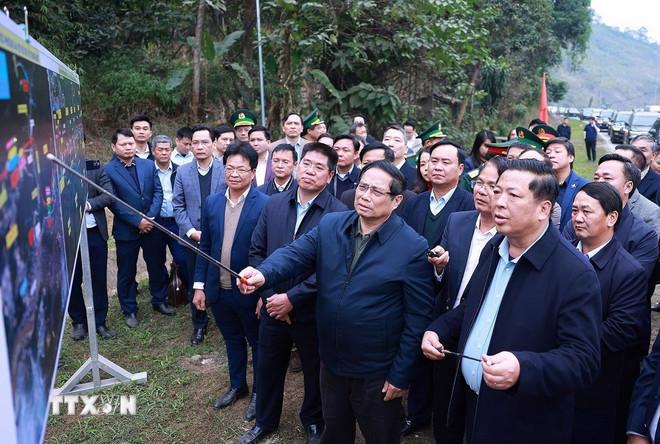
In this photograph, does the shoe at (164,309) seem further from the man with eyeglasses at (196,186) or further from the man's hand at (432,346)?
the man's hand at (432,346)

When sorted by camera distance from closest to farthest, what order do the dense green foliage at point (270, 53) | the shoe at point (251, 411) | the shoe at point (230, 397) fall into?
the shoe at point (251, 411) < the shoe at point (230, 397) < the dense green foliage at point (270, 53)

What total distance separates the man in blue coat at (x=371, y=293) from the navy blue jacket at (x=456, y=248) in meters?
0.39

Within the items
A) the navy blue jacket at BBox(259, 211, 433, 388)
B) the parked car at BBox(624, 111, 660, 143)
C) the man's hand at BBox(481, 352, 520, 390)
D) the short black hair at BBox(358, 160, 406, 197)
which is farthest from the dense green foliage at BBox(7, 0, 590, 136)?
the parked car at BBox(624, 111, 660, 143)

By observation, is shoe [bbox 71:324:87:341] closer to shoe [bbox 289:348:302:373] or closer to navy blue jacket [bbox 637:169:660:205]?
shoe [bbox 289:348:302:373]

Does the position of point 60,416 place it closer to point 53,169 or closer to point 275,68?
point 53,169

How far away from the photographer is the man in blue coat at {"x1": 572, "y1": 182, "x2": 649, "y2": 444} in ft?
8.50

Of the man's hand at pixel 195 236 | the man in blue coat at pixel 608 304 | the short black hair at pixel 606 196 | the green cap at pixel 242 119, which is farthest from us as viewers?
the green cap at pixel 242 119

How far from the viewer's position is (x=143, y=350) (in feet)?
15.8

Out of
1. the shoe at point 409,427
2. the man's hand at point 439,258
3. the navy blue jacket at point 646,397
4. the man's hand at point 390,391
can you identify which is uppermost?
the man's hand at point 439,258

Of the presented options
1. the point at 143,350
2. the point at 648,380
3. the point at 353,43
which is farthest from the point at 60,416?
the point at 353,43

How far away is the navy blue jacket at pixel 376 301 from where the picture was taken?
248cm

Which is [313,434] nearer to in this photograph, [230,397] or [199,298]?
[230,397]

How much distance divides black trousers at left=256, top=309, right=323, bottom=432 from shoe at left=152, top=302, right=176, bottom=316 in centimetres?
245

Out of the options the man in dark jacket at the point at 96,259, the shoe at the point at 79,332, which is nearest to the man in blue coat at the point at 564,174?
the man in dark jacket at the point at 96,259
